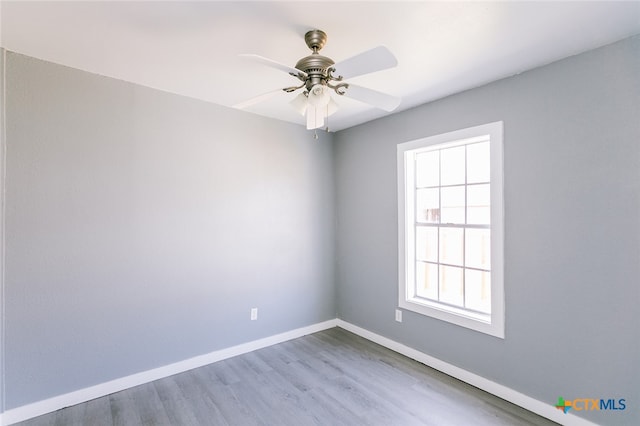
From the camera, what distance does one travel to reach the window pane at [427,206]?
9.87 feet

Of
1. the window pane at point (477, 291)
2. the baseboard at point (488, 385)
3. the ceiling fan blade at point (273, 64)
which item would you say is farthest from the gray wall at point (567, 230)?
the ceiling fan blade at point (273, 64)

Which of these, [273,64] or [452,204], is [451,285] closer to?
[452,204]

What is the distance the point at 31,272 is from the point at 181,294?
104cm

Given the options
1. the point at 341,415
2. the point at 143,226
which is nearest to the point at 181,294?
the point at 143,226

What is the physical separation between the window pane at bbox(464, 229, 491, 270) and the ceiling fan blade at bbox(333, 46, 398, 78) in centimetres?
181

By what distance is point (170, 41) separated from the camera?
1.86m

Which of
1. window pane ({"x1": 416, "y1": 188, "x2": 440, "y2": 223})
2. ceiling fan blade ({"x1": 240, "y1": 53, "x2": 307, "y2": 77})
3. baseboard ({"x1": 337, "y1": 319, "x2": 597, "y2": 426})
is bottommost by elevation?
baseboard ({"x1": 337, "y1": 319, "x2": 597, "y2": 426})

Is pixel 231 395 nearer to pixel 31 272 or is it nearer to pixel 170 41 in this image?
pixel 31 272

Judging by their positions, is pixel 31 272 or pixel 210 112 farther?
pixel 210 112

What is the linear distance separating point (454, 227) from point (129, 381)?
10.2ft

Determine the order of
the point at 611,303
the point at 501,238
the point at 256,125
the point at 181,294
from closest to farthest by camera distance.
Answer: the point at 611,303, the point at 501,238, the point at 181,294, the point at 256,125

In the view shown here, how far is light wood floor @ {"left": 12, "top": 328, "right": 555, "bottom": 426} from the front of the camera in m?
2.08

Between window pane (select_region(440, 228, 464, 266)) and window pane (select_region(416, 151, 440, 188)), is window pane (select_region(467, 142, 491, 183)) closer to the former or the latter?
window pane (select_region(416, 151, 440, 188))

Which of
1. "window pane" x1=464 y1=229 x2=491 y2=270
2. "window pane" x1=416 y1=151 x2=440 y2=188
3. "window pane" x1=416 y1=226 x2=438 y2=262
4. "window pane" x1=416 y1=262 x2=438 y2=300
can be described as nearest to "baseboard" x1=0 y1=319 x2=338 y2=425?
"window pane" x1=416 y1=262 x2=438 y2=300
